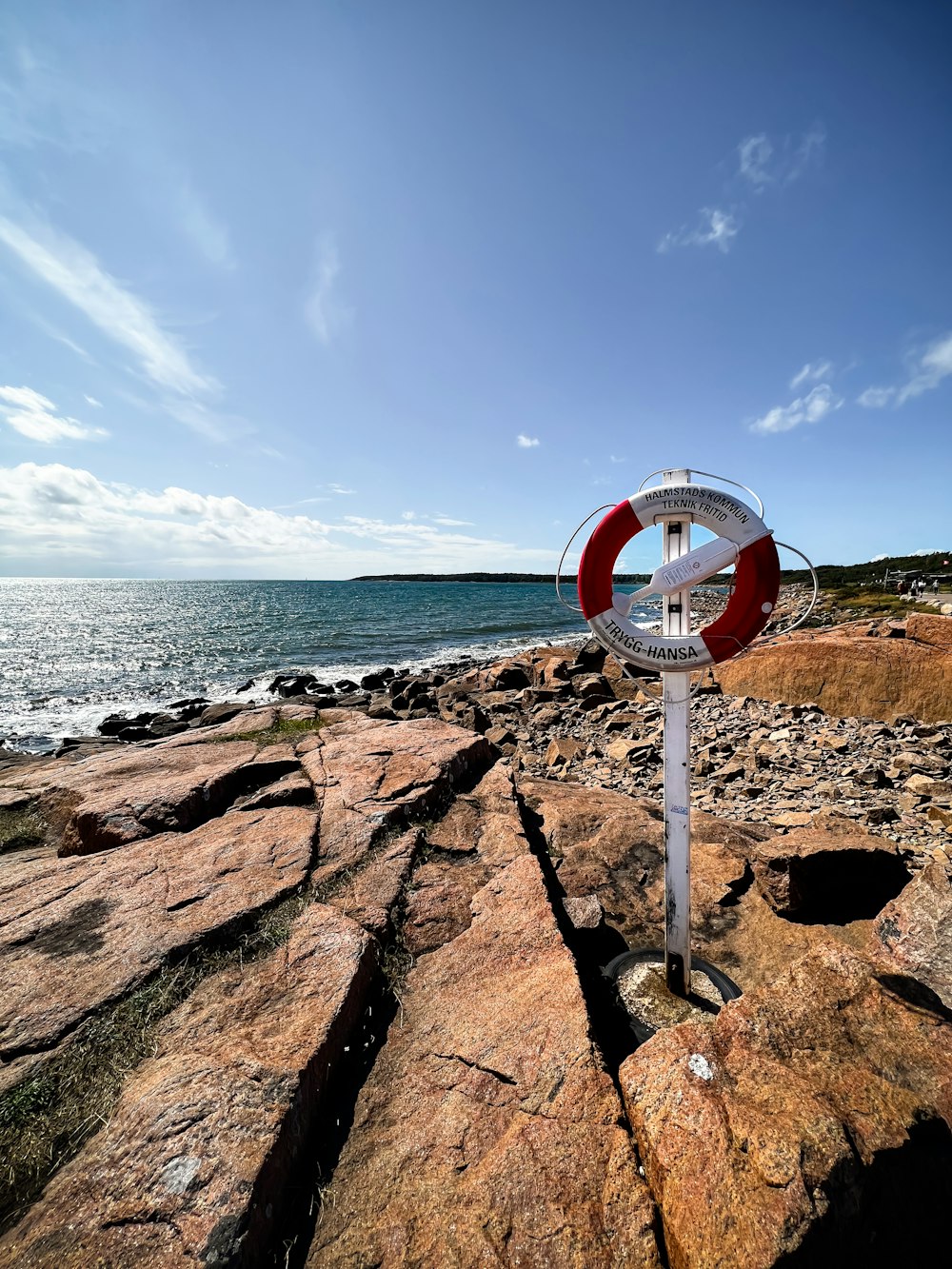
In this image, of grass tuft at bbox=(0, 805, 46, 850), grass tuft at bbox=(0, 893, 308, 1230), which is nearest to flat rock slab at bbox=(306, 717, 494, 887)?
grass tuft at bbox=(0, 893, 308, 1230)

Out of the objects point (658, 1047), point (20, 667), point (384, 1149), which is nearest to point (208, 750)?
point (384, 1149)

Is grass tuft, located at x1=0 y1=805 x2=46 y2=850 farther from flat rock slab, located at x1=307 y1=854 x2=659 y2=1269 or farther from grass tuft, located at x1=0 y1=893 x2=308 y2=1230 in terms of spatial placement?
flat rock slab, located at x1=307 y1=854 x2=659 y2=1269

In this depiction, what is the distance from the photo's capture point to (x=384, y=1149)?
169 cm

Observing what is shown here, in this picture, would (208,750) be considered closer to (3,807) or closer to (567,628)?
(3,807)

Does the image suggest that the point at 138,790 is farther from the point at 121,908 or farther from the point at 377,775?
the point at 377,775

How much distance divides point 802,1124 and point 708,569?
203 cm

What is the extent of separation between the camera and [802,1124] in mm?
1391

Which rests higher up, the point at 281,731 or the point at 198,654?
the point at 281,731

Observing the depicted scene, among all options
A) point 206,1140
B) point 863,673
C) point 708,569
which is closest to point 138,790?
point 206,1140

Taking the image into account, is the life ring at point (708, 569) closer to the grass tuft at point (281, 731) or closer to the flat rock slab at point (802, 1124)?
the flat rock slab at point (802, 1124)

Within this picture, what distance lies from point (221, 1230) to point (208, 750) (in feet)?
14.8

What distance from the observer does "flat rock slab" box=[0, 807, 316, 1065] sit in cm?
221

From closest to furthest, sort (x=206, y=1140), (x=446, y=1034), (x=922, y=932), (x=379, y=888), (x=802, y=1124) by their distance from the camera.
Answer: (x=802, y=1124) < (x=206, y=1140) < (x=446, y=1034) < (x=922, y=932) < (x=379, y=888)

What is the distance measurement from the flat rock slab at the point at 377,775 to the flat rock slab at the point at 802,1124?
2152 mm
